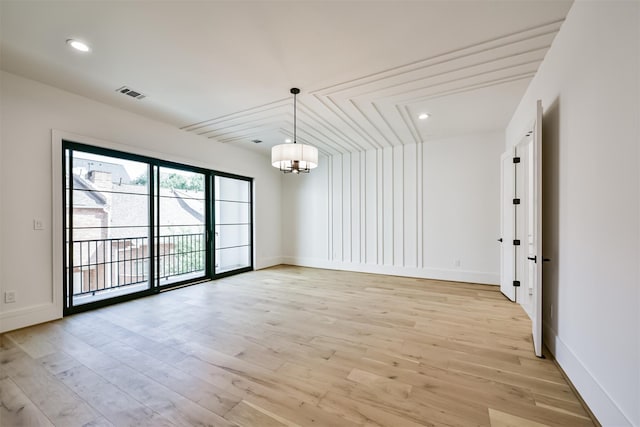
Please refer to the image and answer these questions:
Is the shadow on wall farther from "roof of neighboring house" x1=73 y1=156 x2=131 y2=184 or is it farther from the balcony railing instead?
"roof of neighboring house" x1=73 y1=156 x2=131 y2=184

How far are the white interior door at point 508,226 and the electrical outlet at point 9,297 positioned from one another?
6433mm

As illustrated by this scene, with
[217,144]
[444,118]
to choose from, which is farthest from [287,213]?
[444,118]

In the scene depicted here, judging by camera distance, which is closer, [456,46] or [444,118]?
[456,46]

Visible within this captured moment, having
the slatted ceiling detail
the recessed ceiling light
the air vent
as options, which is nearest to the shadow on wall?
the slatted ceiling detail

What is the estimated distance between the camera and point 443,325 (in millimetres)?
3031

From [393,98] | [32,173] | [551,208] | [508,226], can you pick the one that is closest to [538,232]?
[551,208]

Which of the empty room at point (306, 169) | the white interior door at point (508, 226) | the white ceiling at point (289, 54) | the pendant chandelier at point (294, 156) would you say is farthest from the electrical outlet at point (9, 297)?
the white interior door at point (508, 226)

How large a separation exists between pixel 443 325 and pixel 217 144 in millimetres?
5172

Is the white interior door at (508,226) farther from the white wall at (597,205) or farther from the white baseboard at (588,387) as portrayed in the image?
the white baseboard at (588,387)

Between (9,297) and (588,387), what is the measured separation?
5.41 meters

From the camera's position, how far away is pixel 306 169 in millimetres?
3588

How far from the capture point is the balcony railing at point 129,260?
3.88 meters

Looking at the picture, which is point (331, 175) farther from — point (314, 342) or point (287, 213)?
point (314, 342)

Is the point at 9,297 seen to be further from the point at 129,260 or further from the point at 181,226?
the point at 181,226
